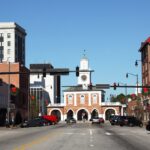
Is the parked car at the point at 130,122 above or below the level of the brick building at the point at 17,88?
below

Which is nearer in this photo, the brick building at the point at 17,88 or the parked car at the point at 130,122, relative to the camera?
the parked car at the point at 130,122

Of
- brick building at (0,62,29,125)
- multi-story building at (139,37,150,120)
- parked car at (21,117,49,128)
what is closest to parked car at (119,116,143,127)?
parked car at (21,117,49,128)

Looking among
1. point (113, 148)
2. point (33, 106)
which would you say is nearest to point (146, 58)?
point (33, 106)

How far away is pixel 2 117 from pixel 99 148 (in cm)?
8290

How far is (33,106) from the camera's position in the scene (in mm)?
158000

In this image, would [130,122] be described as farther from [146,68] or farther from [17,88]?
[17,88]

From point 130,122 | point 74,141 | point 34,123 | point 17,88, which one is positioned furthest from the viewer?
point 17,88

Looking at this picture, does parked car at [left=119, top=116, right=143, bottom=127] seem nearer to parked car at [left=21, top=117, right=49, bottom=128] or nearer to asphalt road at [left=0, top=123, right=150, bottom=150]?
parked car at [left=21, top=117, right=49, bottom=128]

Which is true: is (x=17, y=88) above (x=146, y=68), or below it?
below

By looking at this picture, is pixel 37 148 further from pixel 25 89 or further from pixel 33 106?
pixel 33 106

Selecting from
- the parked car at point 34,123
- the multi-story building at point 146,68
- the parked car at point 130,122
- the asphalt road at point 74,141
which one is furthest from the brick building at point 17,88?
the asphalt road at point 74,141

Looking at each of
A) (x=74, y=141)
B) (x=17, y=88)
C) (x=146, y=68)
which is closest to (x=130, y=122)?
(x=146, y=68)

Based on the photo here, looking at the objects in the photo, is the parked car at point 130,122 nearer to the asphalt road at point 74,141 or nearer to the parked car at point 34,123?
the parked car at point 34,123

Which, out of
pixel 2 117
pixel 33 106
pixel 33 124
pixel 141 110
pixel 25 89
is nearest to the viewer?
pixel 33 124
